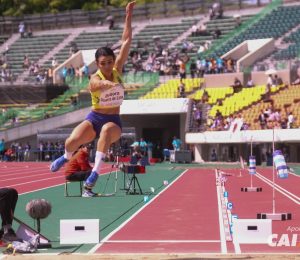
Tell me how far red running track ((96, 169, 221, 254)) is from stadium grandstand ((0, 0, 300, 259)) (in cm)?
1654

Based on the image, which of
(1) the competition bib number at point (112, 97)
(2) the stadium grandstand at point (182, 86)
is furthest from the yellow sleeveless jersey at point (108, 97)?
(2) the stadium grandstand at point (182, 86)

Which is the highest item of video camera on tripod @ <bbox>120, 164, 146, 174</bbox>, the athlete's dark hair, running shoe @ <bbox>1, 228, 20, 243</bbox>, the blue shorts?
the athlete's dark hair

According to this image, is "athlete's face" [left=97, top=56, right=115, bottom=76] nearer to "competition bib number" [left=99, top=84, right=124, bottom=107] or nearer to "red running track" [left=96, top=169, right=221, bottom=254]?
"competition bib number" [left=99, top=84, right=124, bottom=107]

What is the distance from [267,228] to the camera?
9.88m

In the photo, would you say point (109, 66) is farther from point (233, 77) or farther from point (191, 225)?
point (233, 77)

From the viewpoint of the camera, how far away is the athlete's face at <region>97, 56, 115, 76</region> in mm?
9734

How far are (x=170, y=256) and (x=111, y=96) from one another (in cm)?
209

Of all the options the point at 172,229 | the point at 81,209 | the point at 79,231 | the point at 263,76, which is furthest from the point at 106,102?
the point at 263,76

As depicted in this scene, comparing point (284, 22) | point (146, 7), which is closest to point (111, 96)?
point (284, 22)

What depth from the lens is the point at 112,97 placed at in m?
9.66

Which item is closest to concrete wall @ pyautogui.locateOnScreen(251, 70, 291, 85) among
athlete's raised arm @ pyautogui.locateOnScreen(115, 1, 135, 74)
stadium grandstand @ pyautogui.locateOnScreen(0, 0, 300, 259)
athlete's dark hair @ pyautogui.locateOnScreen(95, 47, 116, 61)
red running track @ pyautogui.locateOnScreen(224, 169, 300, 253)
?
stadium grandstand @ pyautogui.locateOnScreen(0, 0, 300, 259)

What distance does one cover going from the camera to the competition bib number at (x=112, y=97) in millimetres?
9594

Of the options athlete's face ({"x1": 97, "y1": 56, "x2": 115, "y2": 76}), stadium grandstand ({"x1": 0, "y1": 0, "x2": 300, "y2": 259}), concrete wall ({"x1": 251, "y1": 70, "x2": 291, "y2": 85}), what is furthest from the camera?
concrete wall ({"x1": 251, "y1": 70, "x2": 291, "y2": 85})

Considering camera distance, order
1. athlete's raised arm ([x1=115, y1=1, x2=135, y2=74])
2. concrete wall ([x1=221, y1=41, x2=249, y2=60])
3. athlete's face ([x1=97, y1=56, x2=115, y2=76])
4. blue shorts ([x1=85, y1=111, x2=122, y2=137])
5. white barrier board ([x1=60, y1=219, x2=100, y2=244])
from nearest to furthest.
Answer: athlete's face ([x1=97, y1=56, x2=115, y2=76]), blue shorts ([x1=85, y1=111, x2=122, y2=137]), white barrier board ([x1=60, y1=219, x2=100, y2=244]), athlete's raised arm ([x1=115, y1=1, x2=135, y2=74]), concrete wall ([x1=221, y1=41, x2=249, y2=60])
